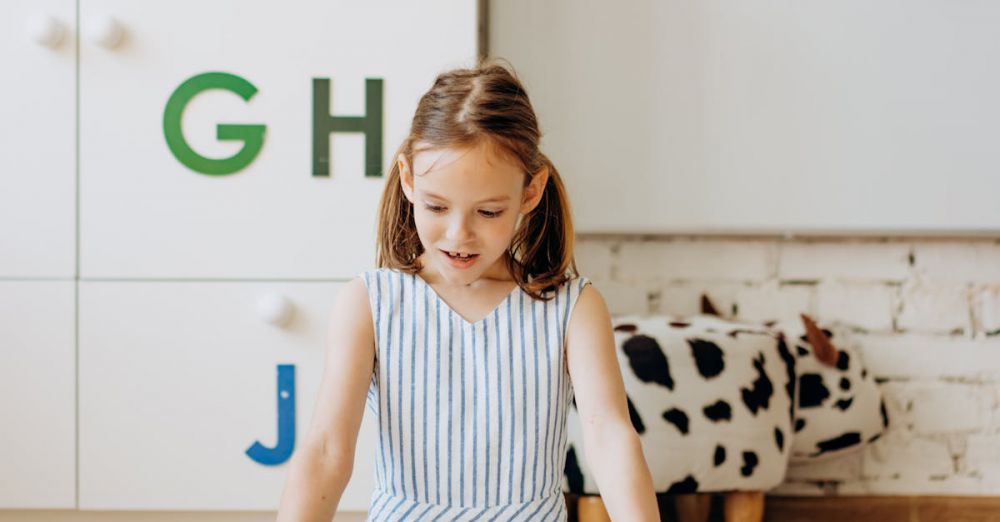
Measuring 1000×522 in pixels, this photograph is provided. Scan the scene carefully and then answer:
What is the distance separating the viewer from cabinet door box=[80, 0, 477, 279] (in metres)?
1.38

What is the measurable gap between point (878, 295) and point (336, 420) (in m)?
1.18

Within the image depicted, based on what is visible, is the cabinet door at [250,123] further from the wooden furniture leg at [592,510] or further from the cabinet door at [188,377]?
the wooden furniture leg at [592,510]

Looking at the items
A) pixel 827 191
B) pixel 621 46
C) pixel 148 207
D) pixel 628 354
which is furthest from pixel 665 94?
pixel 148 207

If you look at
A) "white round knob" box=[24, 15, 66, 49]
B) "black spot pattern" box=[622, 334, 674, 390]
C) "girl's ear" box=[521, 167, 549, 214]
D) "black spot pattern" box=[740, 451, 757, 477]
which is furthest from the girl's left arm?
"white round knob" box=[24, 15, 66, 49]

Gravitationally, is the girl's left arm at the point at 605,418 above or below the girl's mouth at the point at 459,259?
below

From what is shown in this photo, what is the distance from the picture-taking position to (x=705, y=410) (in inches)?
58.2

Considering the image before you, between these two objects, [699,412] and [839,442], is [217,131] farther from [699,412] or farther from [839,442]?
[839,442]

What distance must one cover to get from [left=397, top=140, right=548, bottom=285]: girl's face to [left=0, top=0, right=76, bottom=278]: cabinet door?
0.68 metres

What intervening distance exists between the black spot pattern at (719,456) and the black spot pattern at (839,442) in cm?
24

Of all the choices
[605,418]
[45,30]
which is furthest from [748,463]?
[45,30]

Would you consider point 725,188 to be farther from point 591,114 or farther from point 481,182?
point 481,182

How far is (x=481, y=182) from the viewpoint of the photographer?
896 mm

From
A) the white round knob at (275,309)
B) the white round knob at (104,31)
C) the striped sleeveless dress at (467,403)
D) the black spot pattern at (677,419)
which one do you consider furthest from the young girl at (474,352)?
the white round knob at (104,31)

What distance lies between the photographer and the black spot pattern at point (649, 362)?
4.84 ft
